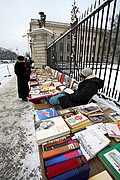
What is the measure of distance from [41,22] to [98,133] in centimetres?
765

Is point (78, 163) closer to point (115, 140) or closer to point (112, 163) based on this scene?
point (112, 163)

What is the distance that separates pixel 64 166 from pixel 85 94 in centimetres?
111

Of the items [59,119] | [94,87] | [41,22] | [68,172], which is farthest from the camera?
[41,22]

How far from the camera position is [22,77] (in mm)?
3455

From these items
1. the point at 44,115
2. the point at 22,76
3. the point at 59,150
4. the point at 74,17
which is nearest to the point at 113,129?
the point at 59,150

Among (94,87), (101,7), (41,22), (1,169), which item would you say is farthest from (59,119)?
(41,22)

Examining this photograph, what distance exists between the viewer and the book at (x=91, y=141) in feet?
2.26

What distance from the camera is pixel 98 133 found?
85 cm

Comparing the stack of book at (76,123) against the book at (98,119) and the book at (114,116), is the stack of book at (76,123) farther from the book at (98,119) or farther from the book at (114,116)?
the book at (114,116)

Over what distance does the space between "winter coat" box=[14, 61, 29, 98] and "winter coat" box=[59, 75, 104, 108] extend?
2.24 metres

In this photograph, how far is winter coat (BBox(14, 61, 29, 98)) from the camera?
3.25 metres

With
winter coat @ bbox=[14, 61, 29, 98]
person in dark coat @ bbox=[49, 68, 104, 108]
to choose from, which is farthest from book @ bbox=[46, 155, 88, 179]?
winter coat @ bbox=[14, 61, 29, 98]

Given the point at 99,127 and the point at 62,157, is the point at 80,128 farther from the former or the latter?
the point at 62,157

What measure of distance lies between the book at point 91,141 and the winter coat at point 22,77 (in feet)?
9.80
